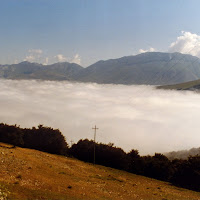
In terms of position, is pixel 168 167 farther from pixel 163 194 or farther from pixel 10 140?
pixel 10 140

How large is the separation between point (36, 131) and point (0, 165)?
1608 inches

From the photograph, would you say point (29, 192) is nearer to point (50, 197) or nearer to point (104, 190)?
point (50, 197)

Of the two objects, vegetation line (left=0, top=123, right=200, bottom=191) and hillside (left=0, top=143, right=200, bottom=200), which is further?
vegetation line (left=0, top=123, right=200, bottom=191)

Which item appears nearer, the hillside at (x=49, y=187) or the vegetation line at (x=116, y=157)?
the hillside at (x=49, y=187)

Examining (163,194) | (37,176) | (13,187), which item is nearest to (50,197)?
(13,187)

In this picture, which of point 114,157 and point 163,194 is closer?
point 163,194

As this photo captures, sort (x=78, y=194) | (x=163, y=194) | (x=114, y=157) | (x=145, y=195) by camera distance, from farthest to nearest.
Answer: (x=114, y=157)
(x=163, y=194)
(x=145, y=195)
(x=78, y=194)

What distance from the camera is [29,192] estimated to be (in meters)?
24.3

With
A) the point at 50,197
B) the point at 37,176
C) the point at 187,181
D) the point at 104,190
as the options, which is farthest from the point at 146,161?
the point at 50,197

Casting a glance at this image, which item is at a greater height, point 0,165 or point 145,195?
point 0,165

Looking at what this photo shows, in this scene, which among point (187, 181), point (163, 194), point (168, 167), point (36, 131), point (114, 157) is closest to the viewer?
point (163, 194)

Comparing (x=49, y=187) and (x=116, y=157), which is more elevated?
(x=116, y=157)

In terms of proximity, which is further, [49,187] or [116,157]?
[116,157]

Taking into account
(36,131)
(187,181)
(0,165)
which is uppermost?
(36,131)
